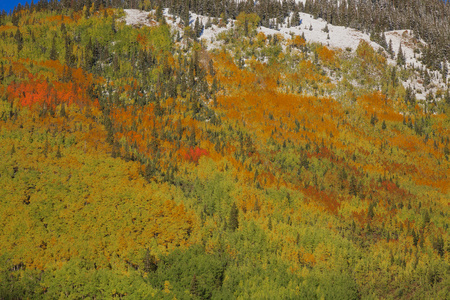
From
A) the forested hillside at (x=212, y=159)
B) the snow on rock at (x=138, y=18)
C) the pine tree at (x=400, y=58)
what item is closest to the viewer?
the forested hillside at (x=212, y=159)

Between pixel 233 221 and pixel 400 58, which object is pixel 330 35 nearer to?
pixel 400 58

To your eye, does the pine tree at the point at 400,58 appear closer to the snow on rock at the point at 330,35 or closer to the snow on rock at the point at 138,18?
the snow on rock at the point at 330,35

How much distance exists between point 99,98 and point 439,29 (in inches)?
8600

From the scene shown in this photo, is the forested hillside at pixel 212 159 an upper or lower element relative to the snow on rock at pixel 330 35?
lower

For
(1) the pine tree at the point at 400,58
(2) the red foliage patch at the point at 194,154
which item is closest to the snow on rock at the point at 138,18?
(2) the red foliage patch at the point at 194,154

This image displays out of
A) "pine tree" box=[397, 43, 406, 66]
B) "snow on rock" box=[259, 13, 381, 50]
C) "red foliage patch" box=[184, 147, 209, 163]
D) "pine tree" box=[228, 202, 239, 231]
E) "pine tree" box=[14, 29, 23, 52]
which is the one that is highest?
"snow on rock" box=[259, 13, 381, 50]

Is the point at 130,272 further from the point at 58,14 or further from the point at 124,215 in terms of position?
the point at 58,14

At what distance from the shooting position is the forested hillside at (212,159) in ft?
182

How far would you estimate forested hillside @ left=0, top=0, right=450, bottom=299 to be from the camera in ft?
182

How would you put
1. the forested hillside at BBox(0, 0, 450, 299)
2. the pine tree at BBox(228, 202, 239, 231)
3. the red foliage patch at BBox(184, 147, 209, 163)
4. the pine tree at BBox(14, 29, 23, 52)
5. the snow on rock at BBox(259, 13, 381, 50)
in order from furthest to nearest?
the snow on rock at BBox(259, 13, 381, 50)
the pine tree at BBox(14, 29, 23, 52)
the red foliage patch at BBox(184, 147, 209, 163)
the pine tree at BBox(228, 202, 239, 231)
the forested hillside at BBox(0, 0, 450, 299)

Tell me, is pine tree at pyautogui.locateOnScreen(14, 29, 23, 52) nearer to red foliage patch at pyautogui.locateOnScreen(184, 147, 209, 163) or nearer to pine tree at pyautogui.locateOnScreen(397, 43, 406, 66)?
red foliage patch at pyautogui.locateOnScreen(184, 147, 209, 163)

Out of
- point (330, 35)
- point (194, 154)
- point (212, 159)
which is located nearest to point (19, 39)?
point (194, 154)

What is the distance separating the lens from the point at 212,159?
9756cm

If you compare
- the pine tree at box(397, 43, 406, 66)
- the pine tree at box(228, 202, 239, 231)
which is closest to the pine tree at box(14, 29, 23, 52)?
the pine tree at box(228, 202, 239, 231)
